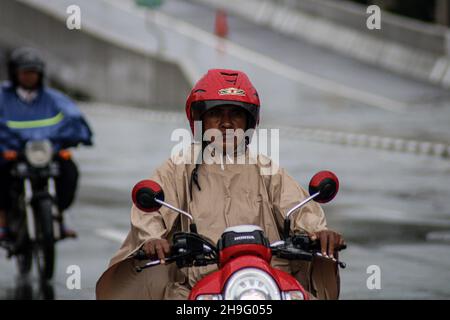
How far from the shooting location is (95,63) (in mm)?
33125

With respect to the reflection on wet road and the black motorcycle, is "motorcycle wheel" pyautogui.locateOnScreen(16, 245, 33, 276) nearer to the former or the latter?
the black motorcycle

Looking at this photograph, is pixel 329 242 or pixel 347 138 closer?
pixel 329 242

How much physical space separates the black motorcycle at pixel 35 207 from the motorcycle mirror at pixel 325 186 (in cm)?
537

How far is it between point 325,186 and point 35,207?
5729 mm

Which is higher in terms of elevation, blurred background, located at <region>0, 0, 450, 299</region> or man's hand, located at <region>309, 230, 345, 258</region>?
blurred background, located at <region>0, 0, 450, 299</region>

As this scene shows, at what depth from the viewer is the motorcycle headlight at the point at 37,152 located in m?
10.7

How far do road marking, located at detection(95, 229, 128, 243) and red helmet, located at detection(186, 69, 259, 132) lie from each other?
23.6 ft

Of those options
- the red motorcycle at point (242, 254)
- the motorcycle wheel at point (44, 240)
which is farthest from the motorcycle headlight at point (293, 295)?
the motorcycle wheel at point (44, 240)

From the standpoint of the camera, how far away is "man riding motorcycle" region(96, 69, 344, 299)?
547 centimetres

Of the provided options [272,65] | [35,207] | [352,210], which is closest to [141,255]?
[35,207]

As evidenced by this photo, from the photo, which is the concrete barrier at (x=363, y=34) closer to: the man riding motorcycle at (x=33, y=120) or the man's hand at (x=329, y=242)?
the man riding motorcycle at (x=33, y=120)

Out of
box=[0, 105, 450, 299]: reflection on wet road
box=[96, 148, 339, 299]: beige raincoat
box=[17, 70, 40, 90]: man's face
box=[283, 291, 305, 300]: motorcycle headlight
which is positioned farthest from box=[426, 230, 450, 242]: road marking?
box=[283, 291, 305, 300]: motorcycle headlight

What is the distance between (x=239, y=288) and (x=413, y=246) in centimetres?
772

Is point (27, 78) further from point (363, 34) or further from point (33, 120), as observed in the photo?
point (363, 34)
